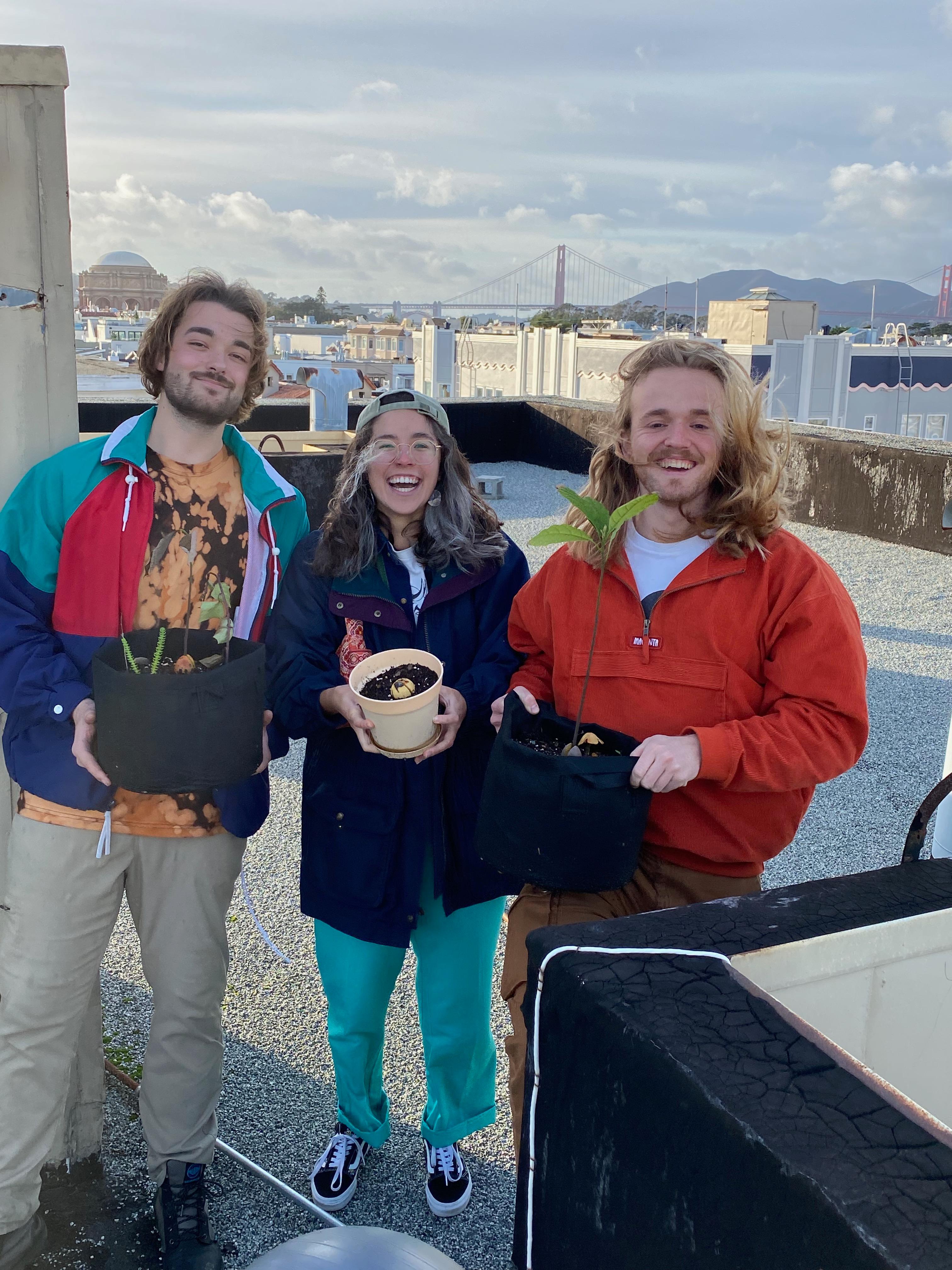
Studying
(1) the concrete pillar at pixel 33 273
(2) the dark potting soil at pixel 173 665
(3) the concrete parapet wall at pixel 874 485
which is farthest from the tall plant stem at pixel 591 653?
(3) the concrete parapet wall at pixel 874 485

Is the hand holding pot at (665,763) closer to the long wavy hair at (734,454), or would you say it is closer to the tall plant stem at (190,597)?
the long wavy hair at (734,454)

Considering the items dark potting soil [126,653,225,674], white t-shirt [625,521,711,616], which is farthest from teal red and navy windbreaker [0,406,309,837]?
white t-shirt [625,521,711,616]

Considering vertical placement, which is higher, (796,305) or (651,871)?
(796,305)

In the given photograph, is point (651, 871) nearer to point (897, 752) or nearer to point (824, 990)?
point (824, 990)

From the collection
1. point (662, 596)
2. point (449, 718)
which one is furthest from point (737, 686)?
point (449, 718)

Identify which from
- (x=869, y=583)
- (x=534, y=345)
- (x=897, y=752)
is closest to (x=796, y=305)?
(x=534, y=345)

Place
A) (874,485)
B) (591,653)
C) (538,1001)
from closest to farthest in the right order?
(538,1001)
(591,653)
(874,485)

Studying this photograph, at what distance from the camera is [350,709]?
1.91 meters

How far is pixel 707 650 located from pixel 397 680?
559 millimetres

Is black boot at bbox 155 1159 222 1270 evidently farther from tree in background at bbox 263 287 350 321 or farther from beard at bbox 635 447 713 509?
tree in background at bbox 263 287 350 321

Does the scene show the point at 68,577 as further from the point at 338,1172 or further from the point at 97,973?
the point at 338,1172

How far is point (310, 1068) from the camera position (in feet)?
8.59

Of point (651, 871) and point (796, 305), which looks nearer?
point (651, 871)

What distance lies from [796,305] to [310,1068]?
4167 cm
